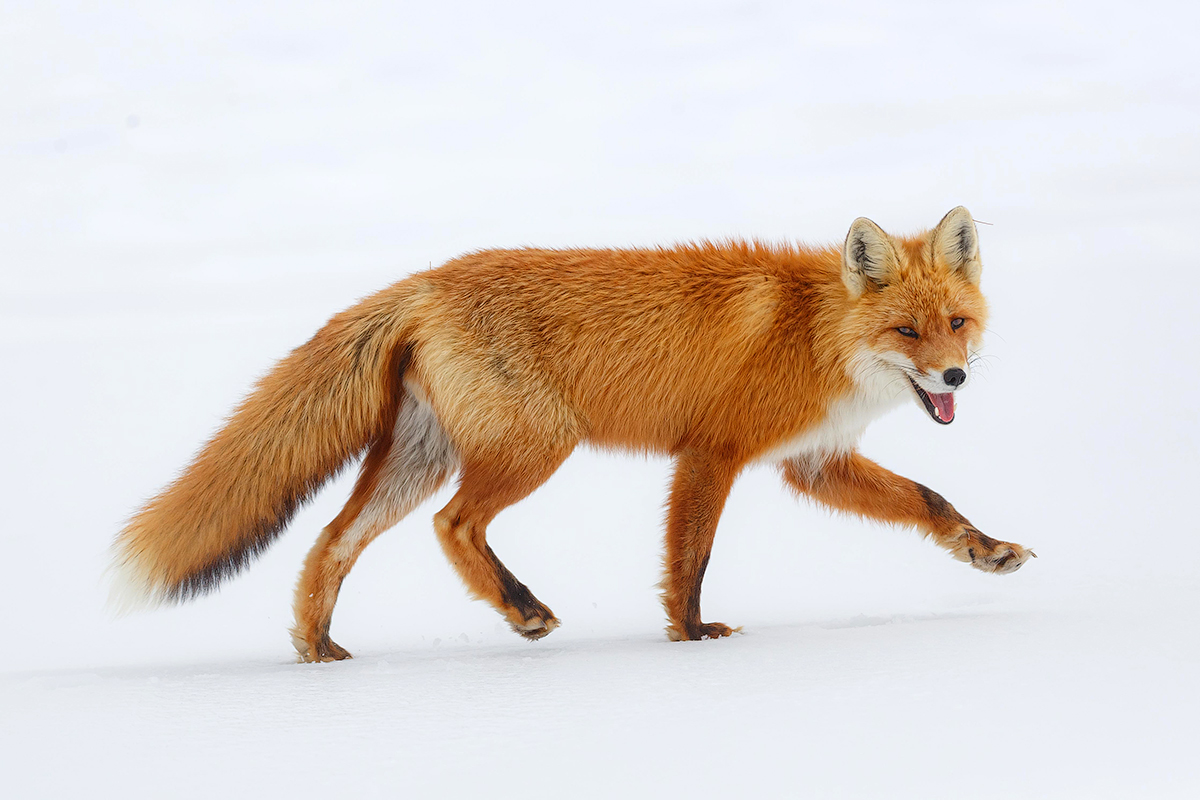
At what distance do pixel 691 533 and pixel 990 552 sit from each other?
4.08 feet

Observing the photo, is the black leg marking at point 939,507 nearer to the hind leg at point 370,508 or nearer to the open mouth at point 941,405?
the open mouth at point 941,405

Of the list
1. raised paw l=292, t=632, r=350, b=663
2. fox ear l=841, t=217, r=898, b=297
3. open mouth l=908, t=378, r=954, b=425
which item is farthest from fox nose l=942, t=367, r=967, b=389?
raised paw l=292, t=632, r=350, b=663

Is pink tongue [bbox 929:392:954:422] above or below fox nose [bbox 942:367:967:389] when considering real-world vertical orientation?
below

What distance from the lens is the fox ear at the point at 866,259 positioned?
3934 millimetres

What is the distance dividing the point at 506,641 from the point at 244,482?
1.18 metres

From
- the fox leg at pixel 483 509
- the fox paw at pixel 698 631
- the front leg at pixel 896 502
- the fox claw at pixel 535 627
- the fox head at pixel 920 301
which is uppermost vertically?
the fox head at pixel 920 301

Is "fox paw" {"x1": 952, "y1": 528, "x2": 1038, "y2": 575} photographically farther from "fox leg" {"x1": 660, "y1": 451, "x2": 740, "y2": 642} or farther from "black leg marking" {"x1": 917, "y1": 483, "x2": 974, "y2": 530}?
"fox leg" {"x1": 660, "y1": 451, "x2": 740, "y2": 642}

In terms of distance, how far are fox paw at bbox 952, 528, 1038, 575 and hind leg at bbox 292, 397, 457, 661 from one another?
6.64ft

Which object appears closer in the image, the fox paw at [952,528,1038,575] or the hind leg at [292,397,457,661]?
the hind leg at [292,397,457,661]

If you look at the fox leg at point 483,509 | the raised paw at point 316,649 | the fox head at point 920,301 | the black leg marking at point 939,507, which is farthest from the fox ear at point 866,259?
the raised paw at point 316,649

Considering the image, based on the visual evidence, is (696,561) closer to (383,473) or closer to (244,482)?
(383,473)

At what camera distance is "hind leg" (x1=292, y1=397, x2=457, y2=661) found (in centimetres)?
396

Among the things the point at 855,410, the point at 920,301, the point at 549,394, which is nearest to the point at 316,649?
the point at 549,394

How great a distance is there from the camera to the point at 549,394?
395 cm
